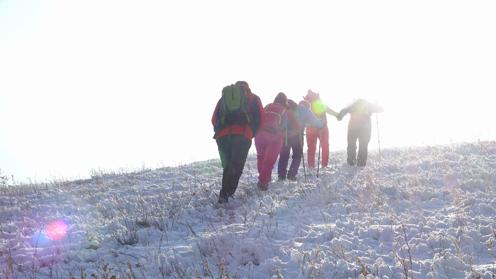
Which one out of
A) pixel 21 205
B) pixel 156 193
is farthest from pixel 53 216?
pixel 156 193

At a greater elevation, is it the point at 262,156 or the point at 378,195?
the point at 262,156

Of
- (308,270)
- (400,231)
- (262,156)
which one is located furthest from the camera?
(262,156)

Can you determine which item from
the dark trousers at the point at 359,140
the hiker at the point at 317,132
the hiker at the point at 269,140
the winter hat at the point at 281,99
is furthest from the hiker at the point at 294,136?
the dark trousers at the point at 359,140

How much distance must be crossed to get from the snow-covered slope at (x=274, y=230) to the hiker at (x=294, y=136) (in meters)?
1.04

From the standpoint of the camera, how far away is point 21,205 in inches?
379

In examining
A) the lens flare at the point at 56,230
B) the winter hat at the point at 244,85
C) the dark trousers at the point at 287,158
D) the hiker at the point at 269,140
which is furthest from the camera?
the dark trousers at the point at 287,158

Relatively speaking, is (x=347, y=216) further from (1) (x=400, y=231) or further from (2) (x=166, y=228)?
(2) (x=166, y=228)

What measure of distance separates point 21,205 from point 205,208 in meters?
4.17

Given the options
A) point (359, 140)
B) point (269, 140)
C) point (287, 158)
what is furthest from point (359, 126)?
point (269, 140)

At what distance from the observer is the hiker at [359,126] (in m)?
13.4

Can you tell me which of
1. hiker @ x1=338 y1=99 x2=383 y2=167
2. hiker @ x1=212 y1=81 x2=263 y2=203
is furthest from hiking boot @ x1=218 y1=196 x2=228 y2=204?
hiker @ x1=338 y1=99 x2=383 y2=167

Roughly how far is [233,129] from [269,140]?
2.35 meters

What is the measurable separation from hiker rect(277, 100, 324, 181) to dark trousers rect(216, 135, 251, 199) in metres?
3.20

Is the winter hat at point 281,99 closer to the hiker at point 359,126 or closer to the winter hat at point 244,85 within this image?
the winter hat at point 244,85
